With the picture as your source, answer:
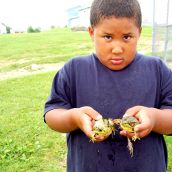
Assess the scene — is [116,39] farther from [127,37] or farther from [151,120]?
[151,120]

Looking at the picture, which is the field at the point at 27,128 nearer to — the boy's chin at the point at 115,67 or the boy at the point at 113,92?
the boy at the point at 113,92

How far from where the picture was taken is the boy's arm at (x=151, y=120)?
5.60 feet

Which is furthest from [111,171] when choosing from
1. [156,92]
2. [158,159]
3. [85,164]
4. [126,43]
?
[126,43]

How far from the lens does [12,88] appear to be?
9.46m

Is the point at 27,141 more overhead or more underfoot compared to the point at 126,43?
more underfoot

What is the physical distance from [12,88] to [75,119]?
25.5ft

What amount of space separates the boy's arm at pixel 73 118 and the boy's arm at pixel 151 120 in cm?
17

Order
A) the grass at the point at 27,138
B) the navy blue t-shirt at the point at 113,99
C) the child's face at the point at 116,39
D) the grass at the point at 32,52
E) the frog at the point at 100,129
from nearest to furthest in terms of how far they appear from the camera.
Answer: the frog at the point at 100,129 → the child's face at the point at 116,39 → the navy blue t-shirt at the point at 113,99 → the grass at the point at 27,138 → the grass at the point at 32,52

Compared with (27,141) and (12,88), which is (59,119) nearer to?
(27,141)

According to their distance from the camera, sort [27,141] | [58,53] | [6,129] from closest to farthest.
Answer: [27,141] → [6,129] → [58,53]

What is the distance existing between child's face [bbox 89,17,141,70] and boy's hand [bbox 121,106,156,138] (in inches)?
12.8

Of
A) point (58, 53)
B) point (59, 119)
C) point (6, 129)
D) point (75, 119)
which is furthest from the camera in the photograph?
point (58, 53)

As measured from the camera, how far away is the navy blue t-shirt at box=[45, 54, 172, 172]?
204cm

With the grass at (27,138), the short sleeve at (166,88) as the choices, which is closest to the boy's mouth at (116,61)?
the short sleeve at (166,88)
